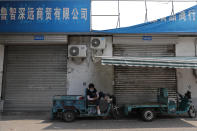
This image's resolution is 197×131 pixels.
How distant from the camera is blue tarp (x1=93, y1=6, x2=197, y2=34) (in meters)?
8.42

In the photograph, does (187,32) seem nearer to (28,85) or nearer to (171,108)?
(171,108)

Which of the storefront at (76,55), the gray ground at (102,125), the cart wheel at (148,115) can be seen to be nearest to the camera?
the gray ground at (102,125)

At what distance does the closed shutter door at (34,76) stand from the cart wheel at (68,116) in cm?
225

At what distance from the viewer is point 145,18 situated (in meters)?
9.41

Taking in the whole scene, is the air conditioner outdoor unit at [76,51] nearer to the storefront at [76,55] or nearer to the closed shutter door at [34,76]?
the storefront at [76,55]

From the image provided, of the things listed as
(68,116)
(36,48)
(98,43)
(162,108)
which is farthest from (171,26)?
(36,48)

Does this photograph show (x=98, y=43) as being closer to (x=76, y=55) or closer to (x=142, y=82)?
(x=76, y=55)

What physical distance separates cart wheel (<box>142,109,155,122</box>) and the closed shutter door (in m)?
4.43

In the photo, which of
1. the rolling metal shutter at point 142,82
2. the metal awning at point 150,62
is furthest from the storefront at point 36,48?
the rolling metal shutter at point 142,82

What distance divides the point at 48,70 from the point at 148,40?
19.2 ft

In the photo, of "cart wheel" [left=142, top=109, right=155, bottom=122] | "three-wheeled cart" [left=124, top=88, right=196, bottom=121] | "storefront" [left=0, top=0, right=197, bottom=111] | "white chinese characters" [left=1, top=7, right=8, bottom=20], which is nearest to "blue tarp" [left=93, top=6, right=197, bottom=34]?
"storefront" [left=0, top=0, right=197, bottom=111]

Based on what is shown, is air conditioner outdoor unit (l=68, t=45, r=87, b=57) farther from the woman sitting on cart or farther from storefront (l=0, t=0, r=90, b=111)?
the woman sitting on cart

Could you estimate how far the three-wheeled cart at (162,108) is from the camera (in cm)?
675

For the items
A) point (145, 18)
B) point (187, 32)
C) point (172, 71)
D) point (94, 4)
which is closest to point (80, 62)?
point (94, 4)
